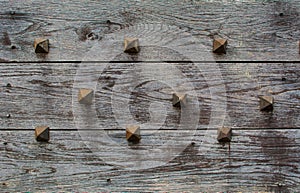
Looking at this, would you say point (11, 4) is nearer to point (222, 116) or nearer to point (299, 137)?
point (222, 116)

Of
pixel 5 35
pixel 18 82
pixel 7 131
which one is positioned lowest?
pixel 7 131

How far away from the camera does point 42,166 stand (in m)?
1.10

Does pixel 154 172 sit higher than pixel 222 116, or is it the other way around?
pixel 222 116

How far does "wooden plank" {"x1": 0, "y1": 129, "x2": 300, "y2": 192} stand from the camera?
1096mm

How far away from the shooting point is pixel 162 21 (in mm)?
1120

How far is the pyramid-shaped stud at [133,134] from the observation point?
109 cm

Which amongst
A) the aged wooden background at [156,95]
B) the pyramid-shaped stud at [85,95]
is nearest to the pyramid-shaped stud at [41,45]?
the aged wooden background at [156,95]

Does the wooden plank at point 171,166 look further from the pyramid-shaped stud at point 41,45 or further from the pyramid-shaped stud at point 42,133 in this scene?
the pyramid-shaped stud at point 41,45

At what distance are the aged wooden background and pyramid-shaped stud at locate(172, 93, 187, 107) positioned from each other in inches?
1.1

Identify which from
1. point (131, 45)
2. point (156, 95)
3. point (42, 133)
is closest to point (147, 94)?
point (156, 95)

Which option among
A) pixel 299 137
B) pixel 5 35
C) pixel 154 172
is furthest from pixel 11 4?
pixel 299 137

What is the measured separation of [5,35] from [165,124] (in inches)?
19.4

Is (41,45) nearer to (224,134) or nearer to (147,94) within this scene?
(147,94)

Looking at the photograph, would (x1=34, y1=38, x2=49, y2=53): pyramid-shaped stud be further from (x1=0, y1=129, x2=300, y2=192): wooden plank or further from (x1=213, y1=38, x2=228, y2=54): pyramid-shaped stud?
(x1=213, y1=38, x2=228, y2=54): pyramid-shaped stud
